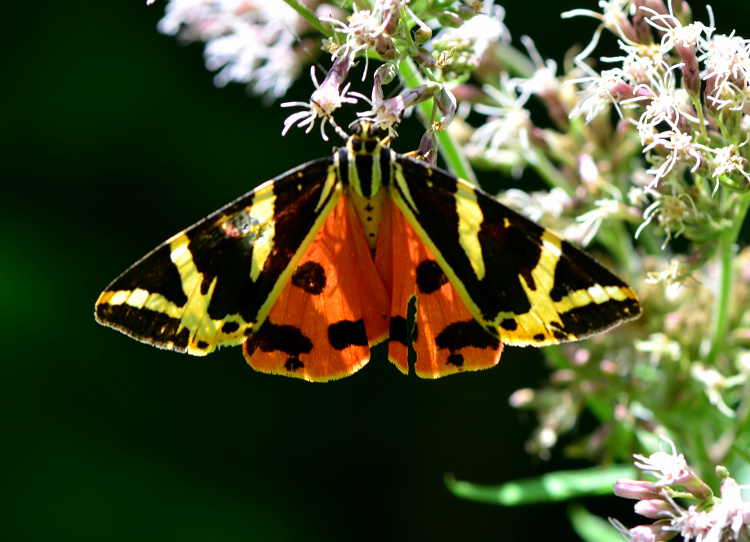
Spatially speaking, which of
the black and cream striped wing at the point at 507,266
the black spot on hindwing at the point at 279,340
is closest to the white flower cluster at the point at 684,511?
the black and cream striped wing at the point at 507,266

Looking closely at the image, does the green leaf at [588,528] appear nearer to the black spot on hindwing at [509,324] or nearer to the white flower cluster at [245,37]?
the black spot on hindwing at [509,324]

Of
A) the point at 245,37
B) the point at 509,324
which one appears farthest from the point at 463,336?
the point at 245,37

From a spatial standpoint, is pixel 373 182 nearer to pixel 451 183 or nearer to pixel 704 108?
pixel 451 183

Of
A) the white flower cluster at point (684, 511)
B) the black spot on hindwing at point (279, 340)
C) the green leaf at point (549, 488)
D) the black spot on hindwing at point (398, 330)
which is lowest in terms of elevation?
Result: the green leaf at point (549, 488)

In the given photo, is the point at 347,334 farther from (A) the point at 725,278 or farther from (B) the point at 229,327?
(A) the point at 725,278

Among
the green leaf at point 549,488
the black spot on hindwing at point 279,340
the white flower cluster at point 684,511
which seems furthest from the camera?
the green leaf at point 549,488

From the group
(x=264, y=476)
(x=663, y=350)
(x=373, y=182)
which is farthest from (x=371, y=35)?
(x=264, y=476)

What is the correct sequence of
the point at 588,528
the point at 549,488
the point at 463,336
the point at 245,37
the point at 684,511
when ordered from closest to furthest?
the point at 684,511 < the point at 463,336 < the point at 549,488 < the point at 588,528 < the point at 245,37

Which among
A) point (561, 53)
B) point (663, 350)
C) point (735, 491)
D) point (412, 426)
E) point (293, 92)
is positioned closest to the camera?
point (735, 491)
